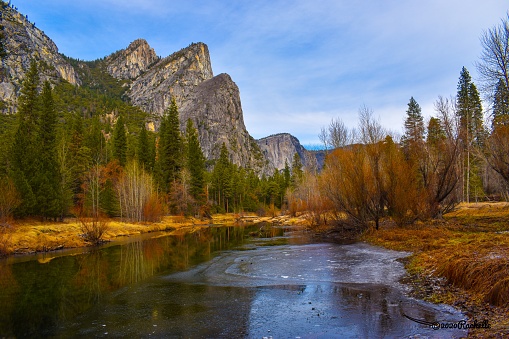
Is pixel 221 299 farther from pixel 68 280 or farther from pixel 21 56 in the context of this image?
pixel 21 56

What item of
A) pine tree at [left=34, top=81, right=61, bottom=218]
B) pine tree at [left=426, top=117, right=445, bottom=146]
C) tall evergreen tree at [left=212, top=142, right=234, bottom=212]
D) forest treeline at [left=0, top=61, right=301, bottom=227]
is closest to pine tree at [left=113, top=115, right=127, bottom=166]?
forest treeline at [left=0, top=61, right=301, bottom=227]

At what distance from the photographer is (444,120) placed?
24.9m

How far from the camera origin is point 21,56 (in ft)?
476

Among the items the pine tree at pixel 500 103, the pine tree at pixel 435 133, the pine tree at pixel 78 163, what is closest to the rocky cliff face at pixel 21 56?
the pine tree at pixel 78 163

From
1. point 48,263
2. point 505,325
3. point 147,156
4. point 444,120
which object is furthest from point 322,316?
point 147,156

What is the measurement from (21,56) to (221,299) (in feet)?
587

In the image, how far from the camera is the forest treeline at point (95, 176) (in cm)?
3005

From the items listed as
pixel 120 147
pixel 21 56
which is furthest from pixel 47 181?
pixel 21 56

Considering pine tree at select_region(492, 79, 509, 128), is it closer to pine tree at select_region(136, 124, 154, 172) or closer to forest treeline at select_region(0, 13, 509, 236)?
forest treeline at select_region(0, 13, 509, 236)

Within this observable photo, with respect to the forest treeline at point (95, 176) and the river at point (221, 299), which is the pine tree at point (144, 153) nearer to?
the forest treeline at point (95, 176)

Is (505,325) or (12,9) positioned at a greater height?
(12,9)

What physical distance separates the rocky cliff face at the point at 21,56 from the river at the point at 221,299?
132 meters

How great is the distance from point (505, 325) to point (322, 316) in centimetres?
344

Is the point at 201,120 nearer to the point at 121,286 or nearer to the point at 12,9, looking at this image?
the point at 12,9
